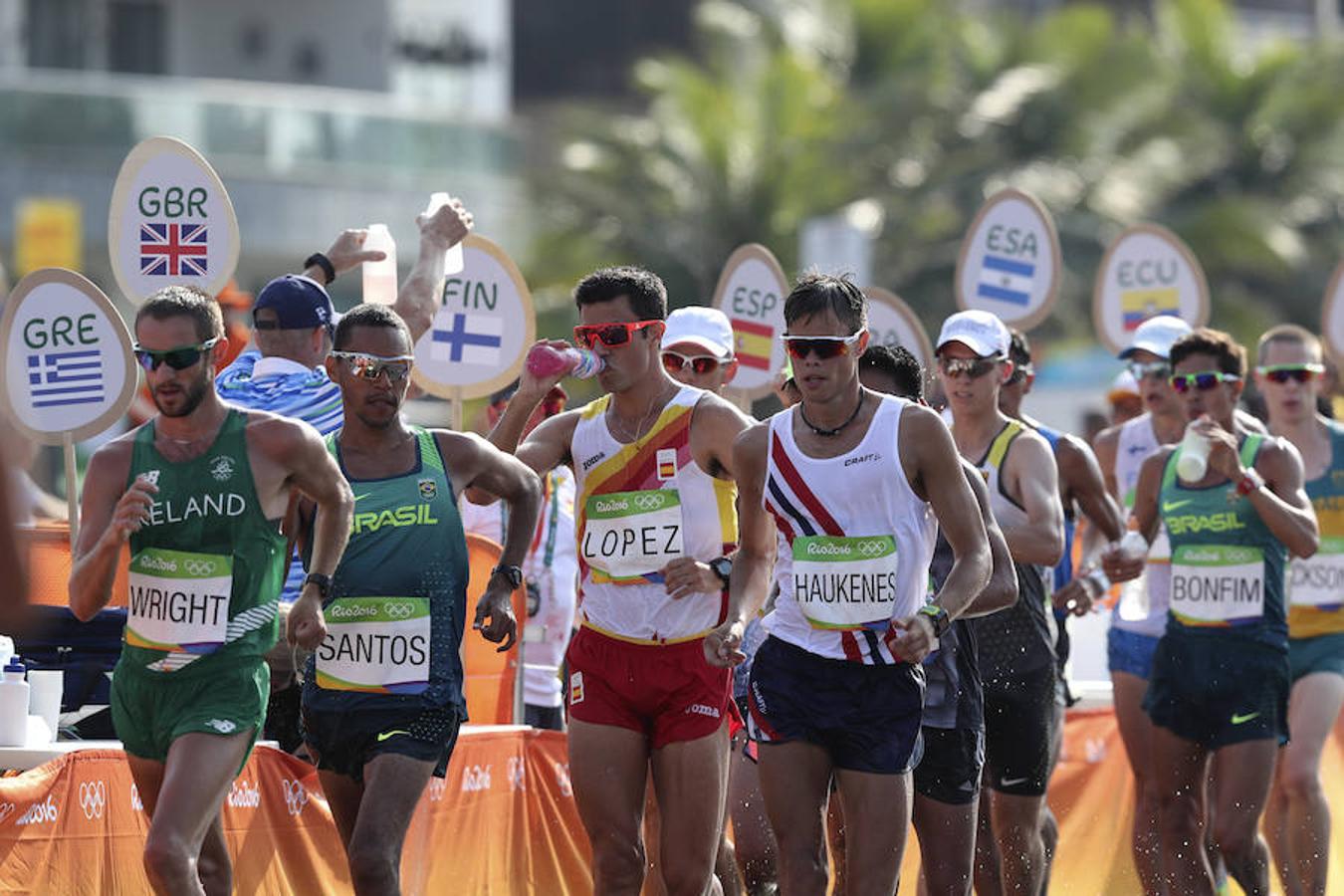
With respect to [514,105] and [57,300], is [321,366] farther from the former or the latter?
[514,105]

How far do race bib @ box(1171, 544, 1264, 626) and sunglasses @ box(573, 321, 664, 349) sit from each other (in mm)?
2841

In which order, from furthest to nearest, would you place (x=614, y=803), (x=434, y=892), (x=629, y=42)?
(x=629, y=42), (x=434, y=892), (x=614, y=803)

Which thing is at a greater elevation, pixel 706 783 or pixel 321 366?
pixel 321 366

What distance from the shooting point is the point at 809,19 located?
120 feet

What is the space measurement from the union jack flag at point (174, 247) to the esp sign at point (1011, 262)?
4313mm

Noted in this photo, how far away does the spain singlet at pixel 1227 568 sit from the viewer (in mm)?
9883

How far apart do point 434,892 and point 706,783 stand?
2100mm

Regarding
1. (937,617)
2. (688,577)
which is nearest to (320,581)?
(688,577)

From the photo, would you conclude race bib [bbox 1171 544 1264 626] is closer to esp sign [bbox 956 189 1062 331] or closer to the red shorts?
the red shorts

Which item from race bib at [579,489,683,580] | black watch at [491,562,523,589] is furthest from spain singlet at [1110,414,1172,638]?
black watch at [491,562,523,589]

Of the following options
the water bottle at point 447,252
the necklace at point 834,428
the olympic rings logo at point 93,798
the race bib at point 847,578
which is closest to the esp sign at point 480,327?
the water bottle at point 447,252

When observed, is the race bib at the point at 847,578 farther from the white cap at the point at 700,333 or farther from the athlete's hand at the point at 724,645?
the white cap at the point at 700,333

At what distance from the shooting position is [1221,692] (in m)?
9.76

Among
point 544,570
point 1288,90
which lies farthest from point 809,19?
point 544,570
